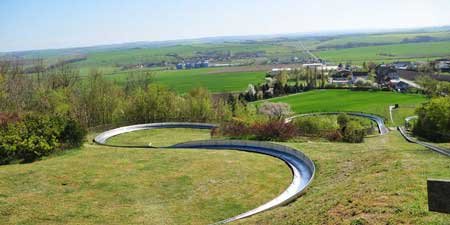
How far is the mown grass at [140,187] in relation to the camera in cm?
1850

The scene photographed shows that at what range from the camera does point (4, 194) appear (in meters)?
21.2

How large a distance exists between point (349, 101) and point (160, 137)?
4869 cm

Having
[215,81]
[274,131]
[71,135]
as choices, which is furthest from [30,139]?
[215,81]

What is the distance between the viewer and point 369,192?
15.0m

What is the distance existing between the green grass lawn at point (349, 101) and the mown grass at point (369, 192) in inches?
1697

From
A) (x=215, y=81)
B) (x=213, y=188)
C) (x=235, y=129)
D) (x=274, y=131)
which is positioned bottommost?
(x=213, y=188)

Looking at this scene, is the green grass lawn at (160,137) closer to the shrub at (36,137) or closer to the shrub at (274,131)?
the shrub at (274,131)

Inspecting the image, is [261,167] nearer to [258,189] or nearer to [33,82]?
[258,189]

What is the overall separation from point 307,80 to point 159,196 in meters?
94.1

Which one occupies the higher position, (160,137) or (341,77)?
(341,77)

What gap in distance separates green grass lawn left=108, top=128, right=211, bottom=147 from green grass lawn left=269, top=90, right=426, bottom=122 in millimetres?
31746

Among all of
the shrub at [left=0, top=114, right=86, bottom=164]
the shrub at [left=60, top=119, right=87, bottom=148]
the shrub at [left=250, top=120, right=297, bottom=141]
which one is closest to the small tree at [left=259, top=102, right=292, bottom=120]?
the shrub at [left=250, top=120, right=297, bottom=141]

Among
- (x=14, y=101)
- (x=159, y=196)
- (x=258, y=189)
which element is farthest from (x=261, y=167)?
(x=14, y=101)

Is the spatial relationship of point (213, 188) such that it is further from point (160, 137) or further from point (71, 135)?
point (160, 137)
